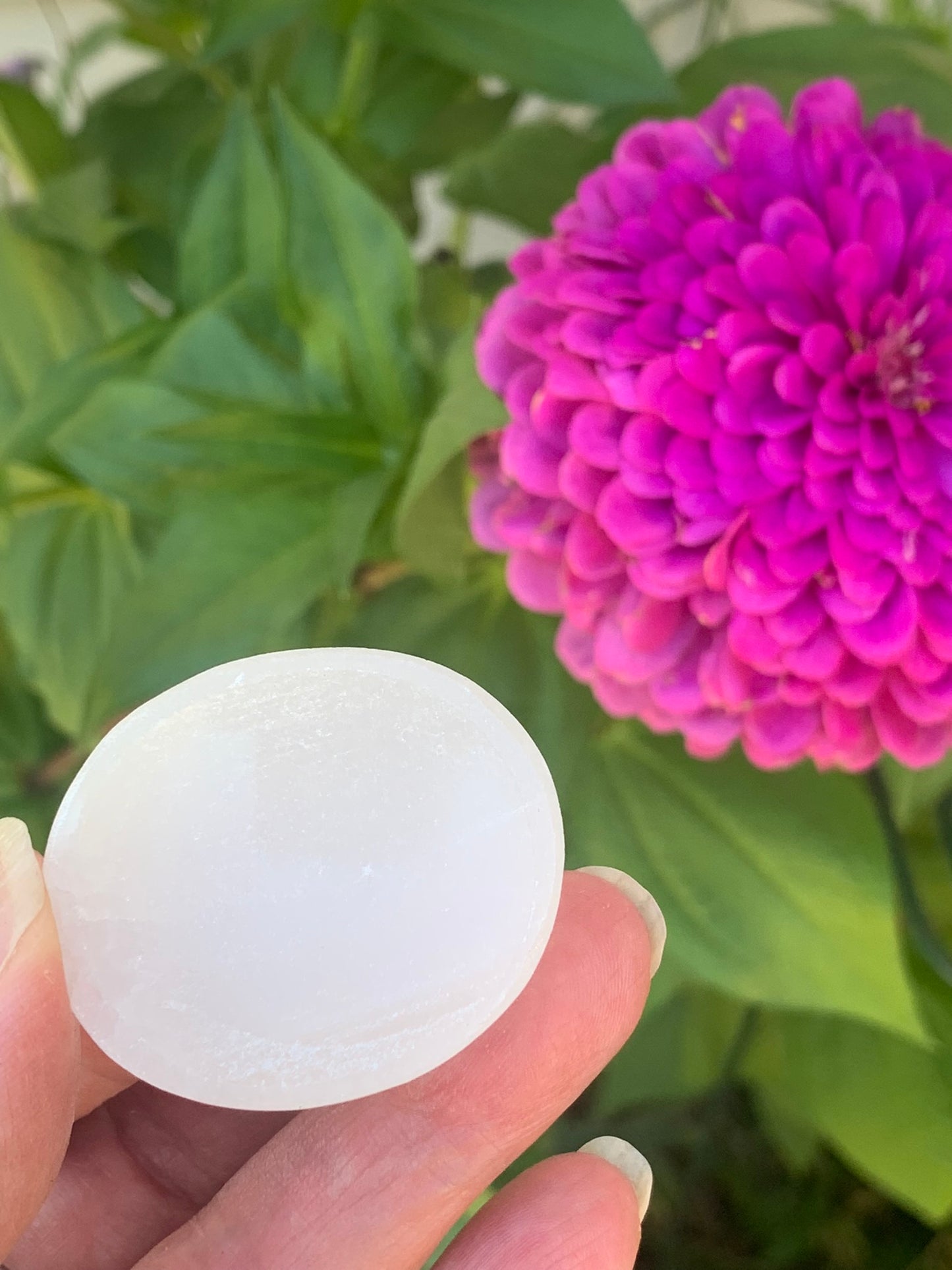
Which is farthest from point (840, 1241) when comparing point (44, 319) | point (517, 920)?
point (44, 319)

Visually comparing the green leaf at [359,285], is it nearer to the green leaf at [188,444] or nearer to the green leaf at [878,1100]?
the green leaf at [188,444]

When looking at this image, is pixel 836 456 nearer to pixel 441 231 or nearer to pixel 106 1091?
pixel 106 1091

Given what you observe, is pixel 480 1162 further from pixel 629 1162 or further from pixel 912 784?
pixel 912 784

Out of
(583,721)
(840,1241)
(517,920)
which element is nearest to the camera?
(517,920)

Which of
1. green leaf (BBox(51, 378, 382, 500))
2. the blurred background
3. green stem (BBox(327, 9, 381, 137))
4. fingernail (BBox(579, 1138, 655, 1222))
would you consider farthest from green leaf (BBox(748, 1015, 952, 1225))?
green stem (BBox(327, 9, 381, 137))

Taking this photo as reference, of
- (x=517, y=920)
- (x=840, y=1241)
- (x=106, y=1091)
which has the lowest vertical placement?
(x=840, y=1241)
